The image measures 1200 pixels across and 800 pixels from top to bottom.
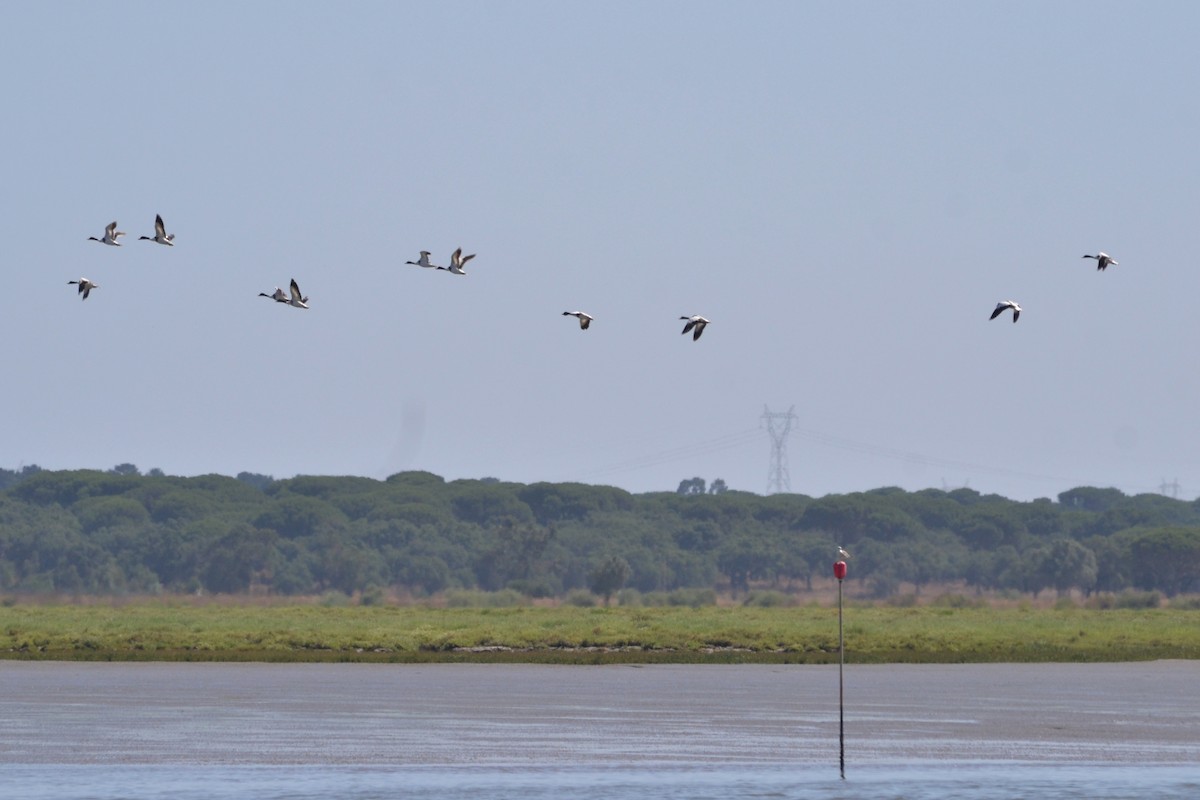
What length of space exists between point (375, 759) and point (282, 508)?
126m

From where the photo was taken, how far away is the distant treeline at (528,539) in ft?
455

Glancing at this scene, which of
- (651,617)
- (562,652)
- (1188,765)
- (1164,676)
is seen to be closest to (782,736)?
(1188,765)

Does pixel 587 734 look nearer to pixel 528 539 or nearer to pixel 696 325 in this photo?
pixel 696 325

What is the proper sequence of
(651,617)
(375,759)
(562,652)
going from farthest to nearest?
(651,617), (562,652), (375,759)

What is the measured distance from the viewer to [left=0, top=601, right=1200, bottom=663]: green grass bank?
59625 millimetres

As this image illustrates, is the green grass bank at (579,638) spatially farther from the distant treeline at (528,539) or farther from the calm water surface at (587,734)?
the distant treeline at (528,539)

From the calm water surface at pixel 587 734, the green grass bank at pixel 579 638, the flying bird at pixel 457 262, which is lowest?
the calm water surface at pixel 587 734

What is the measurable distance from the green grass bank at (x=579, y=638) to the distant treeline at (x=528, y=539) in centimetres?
4327

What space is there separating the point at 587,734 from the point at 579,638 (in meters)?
26.4

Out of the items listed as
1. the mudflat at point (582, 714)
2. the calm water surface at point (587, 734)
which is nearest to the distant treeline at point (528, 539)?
the mudflat at point (582, 714)

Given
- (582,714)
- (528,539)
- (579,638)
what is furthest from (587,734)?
(528,539)

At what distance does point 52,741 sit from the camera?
1411 inches

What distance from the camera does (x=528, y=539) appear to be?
145m

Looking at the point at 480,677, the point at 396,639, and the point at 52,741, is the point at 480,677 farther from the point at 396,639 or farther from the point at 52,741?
the point at 52,741
